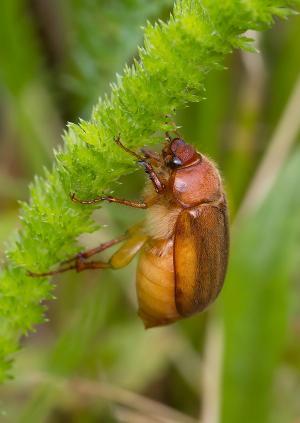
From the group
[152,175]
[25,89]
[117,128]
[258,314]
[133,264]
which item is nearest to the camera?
[117,128]

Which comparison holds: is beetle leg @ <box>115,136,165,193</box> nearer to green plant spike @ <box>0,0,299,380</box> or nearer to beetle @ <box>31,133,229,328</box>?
beetle @ <box>31,133,229,328</box>

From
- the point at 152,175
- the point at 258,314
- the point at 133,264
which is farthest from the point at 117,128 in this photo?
the point at 133,264

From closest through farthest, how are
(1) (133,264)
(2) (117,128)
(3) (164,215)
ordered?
(2) (117,128) < (3) (164,215) < (1) (133,264)

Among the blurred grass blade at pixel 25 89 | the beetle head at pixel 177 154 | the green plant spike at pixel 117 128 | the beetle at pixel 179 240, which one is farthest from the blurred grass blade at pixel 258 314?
the blurred grass blade at pixel 25 89

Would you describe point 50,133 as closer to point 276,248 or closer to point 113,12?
point 113,12

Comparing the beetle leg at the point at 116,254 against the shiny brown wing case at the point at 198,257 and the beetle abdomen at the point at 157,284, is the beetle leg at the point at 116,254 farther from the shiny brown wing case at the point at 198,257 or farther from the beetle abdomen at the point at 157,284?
the shiny brown wing case at the point at 198,257

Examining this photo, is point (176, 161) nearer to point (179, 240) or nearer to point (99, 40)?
point (179, 240)

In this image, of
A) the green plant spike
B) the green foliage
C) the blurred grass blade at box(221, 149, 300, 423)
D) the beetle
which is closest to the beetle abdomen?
the beetle
